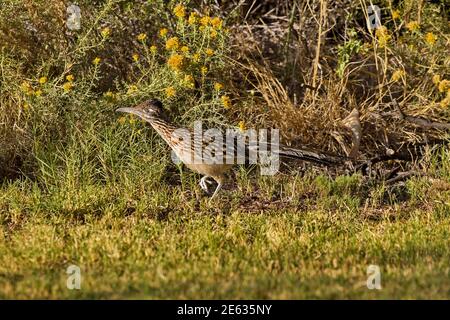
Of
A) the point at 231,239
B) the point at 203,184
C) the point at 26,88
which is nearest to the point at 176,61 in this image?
the point at 203,184

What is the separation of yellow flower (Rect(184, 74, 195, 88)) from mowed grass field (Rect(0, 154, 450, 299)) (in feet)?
2.55

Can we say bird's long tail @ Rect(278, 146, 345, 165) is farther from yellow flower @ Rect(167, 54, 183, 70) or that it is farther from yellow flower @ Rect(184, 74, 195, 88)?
yellow flower @ Rect(167, 54, 183, 70)

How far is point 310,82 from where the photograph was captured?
9242 mm

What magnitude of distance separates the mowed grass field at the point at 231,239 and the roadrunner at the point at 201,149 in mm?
226

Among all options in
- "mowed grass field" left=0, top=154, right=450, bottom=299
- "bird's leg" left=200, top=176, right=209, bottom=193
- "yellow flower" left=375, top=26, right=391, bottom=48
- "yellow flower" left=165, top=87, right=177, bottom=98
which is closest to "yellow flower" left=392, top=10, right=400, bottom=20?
"yellow flower" left=375, top=26, right=391, bottom=48

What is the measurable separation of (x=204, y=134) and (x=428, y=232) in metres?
2.09

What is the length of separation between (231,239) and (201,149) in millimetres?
1246

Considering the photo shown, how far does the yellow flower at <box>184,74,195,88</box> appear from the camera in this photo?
8.02m

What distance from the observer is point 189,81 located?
804 centimetres

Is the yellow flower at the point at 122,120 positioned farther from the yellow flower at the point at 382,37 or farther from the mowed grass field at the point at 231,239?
the yellow flower at the point at 382,37

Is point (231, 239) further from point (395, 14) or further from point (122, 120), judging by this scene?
point (395, 14)

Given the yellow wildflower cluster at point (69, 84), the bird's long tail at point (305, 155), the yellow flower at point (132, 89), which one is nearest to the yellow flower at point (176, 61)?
the yellow flower at point (132, 89)

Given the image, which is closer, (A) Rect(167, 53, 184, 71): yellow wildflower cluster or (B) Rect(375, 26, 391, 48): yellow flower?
(A) Rect(167, 53, 184, 71): yellow wildflower cluster
